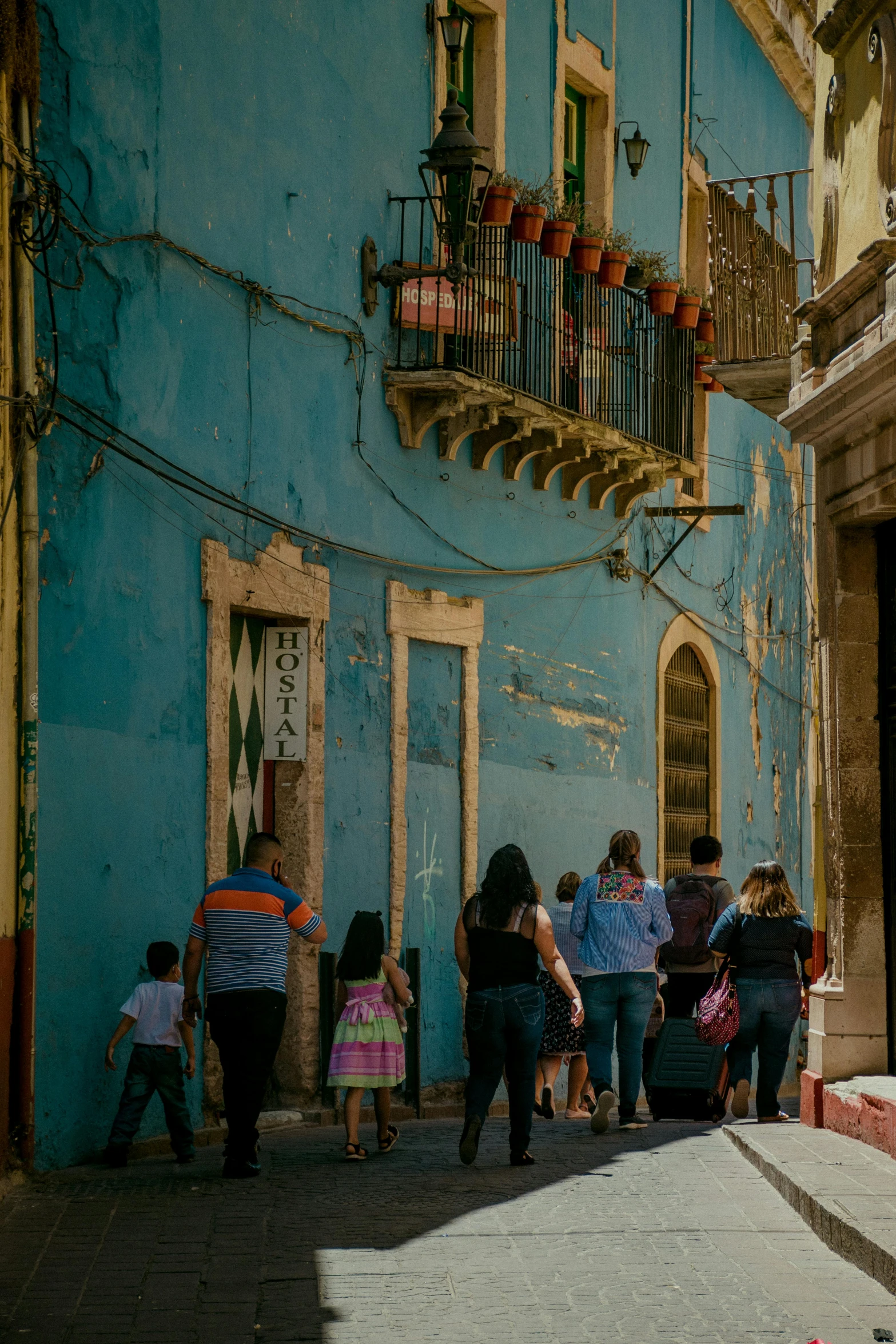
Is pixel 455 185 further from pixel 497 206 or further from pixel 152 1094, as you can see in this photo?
pixel 152 1094

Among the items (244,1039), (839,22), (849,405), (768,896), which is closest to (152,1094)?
(244,1039)

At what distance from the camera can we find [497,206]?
46.1ft

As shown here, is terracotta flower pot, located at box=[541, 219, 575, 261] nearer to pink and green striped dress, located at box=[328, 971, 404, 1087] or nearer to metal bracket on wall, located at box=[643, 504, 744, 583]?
metal bracket on wall, located at box=[643, 504, 744, 583]

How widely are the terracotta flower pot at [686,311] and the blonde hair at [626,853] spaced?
6.88 meters

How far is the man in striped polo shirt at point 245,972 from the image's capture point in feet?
30.8

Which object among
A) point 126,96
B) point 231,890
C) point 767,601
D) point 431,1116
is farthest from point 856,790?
point 767,601

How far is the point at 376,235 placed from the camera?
531 inches

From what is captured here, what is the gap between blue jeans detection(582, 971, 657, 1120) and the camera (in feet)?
36.4

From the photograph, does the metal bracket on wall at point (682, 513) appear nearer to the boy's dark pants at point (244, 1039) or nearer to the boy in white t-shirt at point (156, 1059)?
the boy in white t-shirt at point (156, 1059)

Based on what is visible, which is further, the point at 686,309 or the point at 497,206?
the point at 686,309

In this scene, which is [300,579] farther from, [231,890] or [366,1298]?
[366,1298]

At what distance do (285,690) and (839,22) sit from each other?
5074 mm

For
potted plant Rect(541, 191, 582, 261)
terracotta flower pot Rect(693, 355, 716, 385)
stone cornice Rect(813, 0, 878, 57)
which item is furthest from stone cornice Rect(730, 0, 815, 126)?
stone cornice Rect(813, 0, 878, 57)

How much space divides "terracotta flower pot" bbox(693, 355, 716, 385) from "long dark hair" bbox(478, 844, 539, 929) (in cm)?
868
